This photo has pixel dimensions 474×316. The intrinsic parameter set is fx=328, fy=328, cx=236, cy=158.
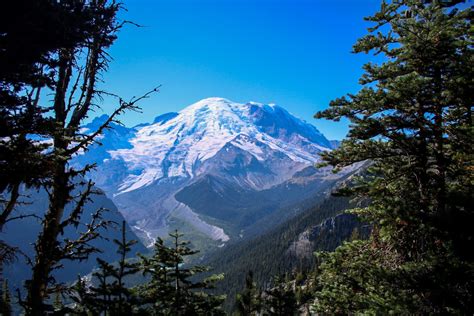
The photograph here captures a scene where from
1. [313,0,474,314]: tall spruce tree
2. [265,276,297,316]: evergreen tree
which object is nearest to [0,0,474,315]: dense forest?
[313,0,474,314]: tall spruce tree

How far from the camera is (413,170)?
10695 millimetres

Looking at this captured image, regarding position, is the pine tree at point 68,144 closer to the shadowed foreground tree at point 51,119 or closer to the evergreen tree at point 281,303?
the shadowed foreground tree at point 51,119

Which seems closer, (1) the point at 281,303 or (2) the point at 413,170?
(2) the point at 413,170

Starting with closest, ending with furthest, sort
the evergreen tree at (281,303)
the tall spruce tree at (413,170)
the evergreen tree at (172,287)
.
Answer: the tall spruce tree at (413,170)
the evergreen tree at (172,287)
the evergreen tree at (281,303)

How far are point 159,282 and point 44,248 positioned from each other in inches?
246

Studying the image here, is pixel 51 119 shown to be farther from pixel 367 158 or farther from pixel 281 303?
pixel 281 303

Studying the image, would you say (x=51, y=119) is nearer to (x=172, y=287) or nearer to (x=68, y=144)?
(x=68, y=144)

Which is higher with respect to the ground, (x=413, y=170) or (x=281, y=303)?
(x=413, y=170)

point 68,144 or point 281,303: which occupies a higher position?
point 68,144

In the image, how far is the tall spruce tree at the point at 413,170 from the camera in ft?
27.9

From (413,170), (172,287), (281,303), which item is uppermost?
(413,170)

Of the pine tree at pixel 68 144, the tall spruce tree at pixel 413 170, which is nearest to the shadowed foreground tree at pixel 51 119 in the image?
the pine tree at pixel 68 144

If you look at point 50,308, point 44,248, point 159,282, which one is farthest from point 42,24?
point 159,282

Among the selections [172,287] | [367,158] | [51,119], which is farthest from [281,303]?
[51,119]
